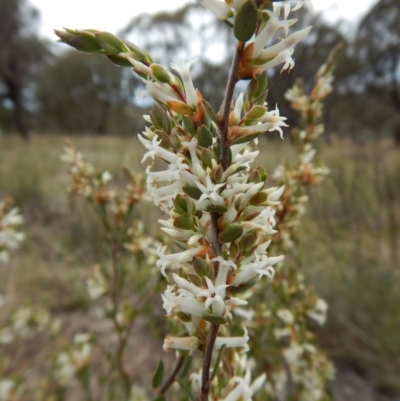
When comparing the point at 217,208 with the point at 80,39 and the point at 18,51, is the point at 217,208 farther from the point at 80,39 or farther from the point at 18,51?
the point at 18,51

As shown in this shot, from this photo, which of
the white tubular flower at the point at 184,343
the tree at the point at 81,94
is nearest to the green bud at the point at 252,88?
the white tubular flower at the point at 184,343

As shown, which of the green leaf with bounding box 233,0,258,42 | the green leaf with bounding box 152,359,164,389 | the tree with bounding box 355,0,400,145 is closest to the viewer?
the green leaf with bounding box 233,0,258,42

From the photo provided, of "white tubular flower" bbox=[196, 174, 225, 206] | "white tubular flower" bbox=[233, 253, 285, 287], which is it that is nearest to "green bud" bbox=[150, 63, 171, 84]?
"white tubular flower" bbox=[196, 174, 225, 206]

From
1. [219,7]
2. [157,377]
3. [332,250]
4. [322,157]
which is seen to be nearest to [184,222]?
[219,7]

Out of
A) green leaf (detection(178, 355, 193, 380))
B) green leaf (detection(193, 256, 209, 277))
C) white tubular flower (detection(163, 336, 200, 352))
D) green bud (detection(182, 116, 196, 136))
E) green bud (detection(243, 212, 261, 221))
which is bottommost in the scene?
green leaf (detection(178, 355, 193, 380))

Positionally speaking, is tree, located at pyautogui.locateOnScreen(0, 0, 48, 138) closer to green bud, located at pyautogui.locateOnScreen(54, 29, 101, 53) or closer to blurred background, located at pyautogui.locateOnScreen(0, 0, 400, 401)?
blurred background, located at pyautogui.locateOnScreen(0, 0, 400, 401)

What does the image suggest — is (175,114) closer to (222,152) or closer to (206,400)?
(222,152)
